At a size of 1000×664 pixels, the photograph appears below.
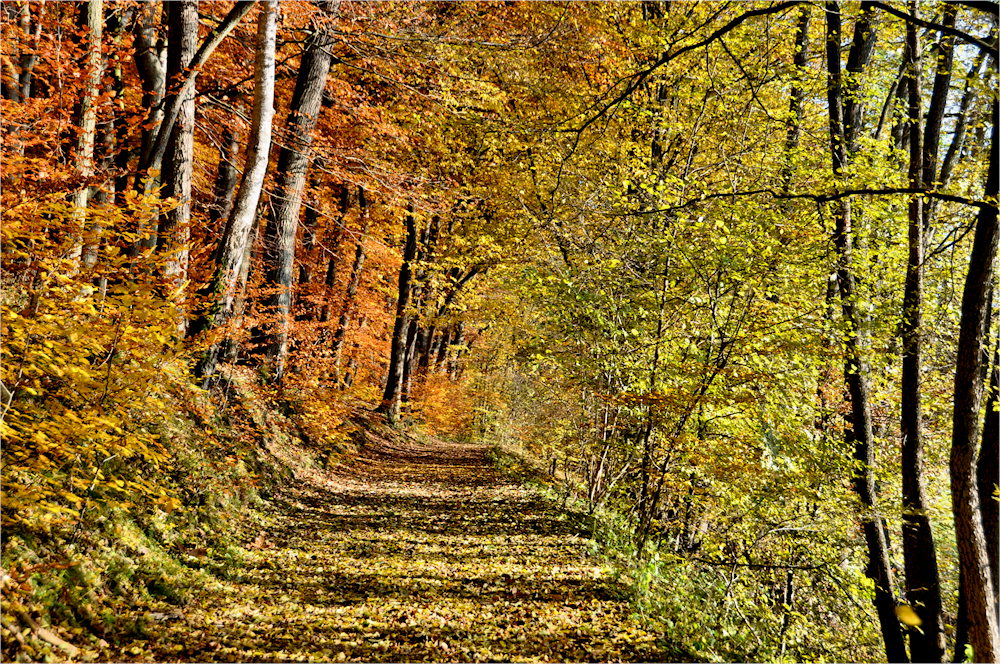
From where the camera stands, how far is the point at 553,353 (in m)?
8.58

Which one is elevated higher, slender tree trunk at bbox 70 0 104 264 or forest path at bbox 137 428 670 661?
slender tree trunk at bbox 70 0 104 264

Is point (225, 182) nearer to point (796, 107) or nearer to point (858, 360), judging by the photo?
point (796, 107)

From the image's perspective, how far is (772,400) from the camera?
22.4ft

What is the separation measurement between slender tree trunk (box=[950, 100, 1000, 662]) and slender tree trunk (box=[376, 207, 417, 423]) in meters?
12.9

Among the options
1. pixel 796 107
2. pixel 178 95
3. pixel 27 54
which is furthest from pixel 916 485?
pixel 27 54

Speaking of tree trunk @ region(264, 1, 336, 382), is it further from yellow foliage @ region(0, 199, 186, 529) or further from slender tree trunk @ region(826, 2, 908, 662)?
slender tree trunk @ region(826, 2, 908, 662)

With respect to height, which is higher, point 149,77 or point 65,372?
point 149,77

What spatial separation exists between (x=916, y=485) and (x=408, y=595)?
507 cm

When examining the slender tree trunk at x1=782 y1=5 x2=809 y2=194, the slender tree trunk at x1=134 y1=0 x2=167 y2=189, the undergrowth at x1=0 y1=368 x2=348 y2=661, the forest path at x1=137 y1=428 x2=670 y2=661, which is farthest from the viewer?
the slender tree trunk at x1=134 y1=0 x2=167 y2=189

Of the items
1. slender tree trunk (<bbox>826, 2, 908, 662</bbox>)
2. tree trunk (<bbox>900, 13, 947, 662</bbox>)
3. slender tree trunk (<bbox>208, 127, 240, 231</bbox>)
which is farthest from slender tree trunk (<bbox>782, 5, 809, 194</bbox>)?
slender tree trunk (<bbox>208, 127, 240, 231</bbox>)

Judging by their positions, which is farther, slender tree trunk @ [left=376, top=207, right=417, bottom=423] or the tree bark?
slender tree trunk @ [left=376, top=207, right=417, bottom=423]

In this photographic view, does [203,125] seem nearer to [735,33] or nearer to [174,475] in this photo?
[174,475]

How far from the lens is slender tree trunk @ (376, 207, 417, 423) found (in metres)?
16.0

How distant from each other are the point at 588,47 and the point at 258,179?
709 centimetres
